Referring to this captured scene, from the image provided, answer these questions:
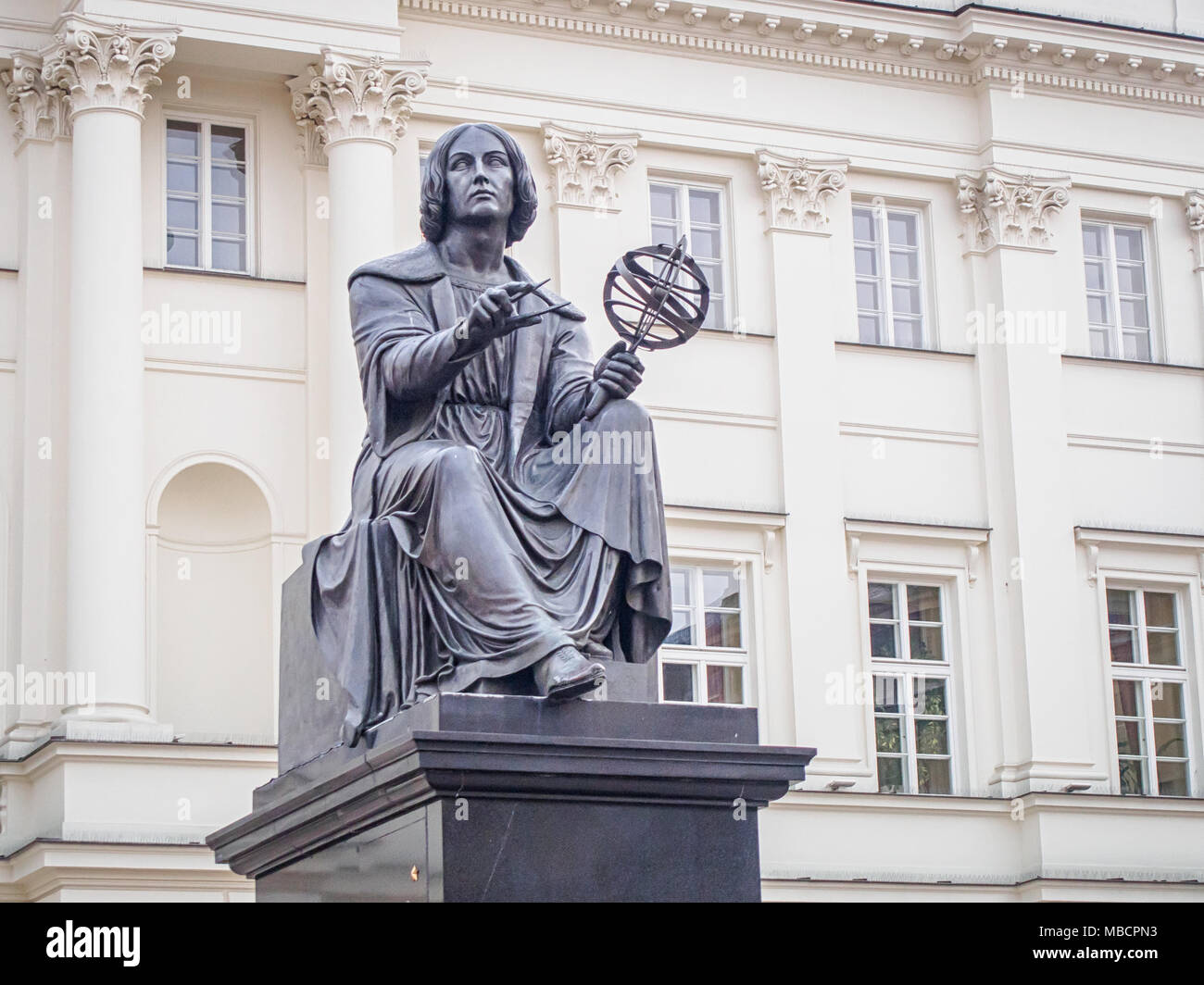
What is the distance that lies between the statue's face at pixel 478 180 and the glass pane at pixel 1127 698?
17512 mm

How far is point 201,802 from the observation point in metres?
20.2

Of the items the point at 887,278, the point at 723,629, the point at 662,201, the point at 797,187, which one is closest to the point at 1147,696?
the point at 723,629

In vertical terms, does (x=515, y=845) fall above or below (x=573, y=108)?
below

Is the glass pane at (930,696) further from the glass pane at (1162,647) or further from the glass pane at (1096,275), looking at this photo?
the glass pane at (1096,275)

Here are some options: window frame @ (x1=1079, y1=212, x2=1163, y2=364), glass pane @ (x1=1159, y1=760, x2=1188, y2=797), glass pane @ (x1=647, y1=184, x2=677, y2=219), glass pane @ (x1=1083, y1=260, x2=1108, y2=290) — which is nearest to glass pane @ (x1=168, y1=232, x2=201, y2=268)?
glass pane @ (x1=647, y1=184, x2=677, y2=219)

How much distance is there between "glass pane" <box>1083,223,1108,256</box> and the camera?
2584 cm

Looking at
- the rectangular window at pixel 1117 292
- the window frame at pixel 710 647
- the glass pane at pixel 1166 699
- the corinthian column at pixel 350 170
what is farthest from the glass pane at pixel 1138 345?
the corinthian column at pixel 350 170

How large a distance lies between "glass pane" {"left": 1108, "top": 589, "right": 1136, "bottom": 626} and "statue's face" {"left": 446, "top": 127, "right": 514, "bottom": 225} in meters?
17.8

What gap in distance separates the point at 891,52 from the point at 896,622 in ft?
18.4

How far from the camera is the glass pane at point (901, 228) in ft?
82.6

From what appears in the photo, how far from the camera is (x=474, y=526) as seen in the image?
7.23m

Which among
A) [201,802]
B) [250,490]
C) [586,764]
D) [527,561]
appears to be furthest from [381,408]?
[250,490]

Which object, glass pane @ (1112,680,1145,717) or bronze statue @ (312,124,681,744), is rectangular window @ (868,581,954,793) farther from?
bronze statue @ (312,124,681,744)
